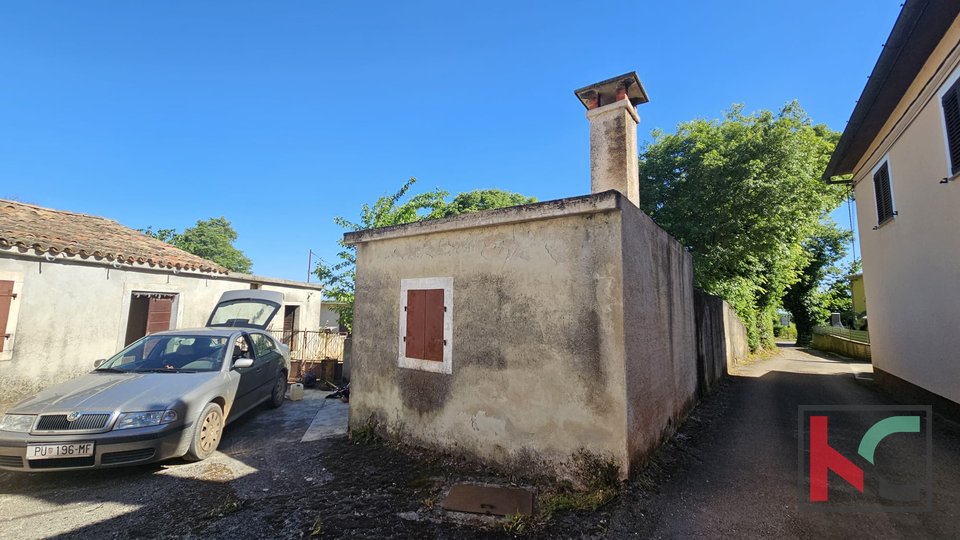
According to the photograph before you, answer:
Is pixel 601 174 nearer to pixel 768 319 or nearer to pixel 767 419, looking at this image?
pixel 767 419

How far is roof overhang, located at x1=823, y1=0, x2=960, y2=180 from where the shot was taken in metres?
5.27

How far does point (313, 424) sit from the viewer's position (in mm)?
6285

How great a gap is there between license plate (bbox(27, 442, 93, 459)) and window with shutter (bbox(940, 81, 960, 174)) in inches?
444

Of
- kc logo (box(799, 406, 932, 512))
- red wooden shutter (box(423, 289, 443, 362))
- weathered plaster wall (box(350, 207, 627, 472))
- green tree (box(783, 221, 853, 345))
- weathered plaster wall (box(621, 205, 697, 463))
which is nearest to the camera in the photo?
kc logo (box(799, 406, 932, 512))

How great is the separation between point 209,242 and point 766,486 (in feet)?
134

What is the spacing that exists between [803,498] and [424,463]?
12.4 ft

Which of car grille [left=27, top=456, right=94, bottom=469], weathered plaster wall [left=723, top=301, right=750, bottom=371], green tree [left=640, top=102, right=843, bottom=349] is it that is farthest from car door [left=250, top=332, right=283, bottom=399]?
green tree [left=640, top=102, right=843, bottom=349]

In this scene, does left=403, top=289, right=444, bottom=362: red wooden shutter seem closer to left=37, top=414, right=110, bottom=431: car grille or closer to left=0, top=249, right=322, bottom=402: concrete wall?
left=37, top=414, right=110, bottom=431: car grille

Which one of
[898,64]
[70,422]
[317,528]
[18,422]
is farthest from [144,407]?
[898,64]

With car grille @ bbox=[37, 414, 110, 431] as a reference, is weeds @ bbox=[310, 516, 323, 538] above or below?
below

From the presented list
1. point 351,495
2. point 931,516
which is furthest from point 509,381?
point 931,516

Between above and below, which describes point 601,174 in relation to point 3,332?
above

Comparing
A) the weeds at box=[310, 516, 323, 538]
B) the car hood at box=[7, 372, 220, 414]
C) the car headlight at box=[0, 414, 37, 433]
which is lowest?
the weeds at box=[310, 516, 323, 538]

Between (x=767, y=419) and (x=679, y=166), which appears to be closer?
(x=767, y=419)
